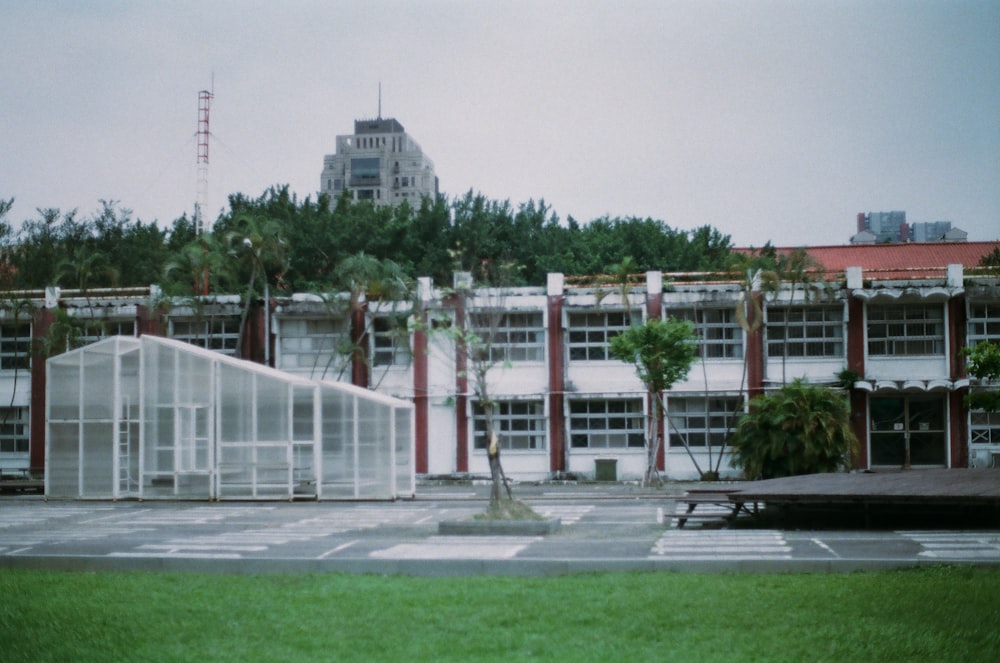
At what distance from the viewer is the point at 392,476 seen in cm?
3291

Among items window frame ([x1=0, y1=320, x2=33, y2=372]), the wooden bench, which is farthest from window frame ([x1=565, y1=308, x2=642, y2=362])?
window frame ([x1=0, y1=320, x2=33, y2=372])

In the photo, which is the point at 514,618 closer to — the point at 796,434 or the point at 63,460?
the point at 796,434

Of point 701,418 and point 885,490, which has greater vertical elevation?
point 701,418

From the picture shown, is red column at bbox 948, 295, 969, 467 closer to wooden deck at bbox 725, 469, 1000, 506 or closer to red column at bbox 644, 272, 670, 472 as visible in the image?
red column at bbox 644, 272, 670, 472

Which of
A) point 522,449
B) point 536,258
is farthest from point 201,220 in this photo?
point 522,449

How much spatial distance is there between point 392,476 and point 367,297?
11.1 metres

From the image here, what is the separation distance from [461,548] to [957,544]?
7615 mm

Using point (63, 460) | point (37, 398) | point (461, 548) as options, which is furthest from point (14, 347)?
point (461, 548)

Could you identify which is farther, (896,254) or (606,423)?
(896,254)

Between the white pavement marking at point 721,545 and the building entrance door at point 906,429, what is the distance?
20.4m

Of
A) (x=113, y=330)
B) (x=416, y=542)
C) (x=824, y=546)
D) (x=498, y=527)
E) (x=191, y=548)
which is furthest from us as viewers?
(x=113, y=330)

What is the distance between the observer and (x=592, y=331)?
4206 cm

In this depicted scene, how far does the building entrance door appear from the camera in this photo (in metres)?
40.5

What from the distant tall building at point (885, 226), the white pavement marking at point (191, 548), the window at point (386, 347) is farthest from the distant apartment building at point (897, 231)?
the white pavement marking at point (191, 548)
